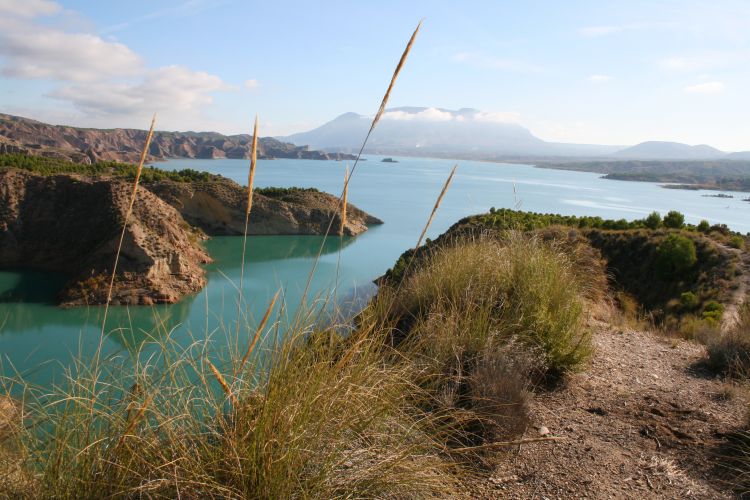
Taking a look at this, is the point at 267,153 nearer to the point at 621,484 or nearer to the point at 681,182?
the point at 681,182

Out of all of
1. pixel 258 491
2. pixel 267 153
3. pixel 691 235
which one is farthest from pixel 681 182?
pixel 258 491

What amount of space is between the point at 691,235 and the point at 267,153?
11660 cm

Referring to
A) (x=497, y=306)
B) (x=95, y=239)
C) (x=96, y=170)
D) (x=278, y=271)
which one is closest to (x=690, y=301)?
(x=497, y=306)

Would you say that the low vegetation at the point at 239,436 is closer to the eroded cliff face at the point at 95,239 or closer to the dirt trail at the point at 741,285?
the dirt trail at the point at 741,285

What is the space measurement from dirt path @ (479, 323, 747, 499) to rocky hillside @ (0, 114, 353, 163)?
5344 centimetres

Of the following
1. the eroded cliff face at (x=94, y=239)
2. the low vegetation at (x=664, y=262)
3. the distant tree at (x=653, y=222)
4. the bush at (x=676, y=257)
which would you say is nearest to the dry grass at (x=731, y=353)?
the low vegetation at (x=664, y=262)

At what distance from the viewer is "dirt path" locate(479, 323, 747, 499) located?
260 centimetres

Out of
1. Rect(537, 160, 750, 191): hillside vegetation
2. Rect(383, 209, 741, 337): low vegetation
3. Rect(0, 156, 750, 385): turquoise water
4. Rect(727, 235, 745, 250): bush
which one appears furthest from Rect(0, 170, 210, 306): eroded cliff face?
Rect(537, 160, 750, 191): hillside vegetation

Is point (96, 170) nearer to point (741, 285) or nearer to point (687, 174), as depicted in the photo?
point (741, 285)

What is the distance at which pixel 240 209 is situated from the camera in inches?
1219

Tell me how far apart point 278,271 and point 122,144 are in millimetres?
94411

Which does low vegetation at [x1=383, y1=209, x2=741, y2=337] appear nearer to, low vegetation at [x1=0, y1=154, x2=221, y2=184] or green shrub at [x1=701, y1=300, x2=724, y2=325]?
green shrub at [x1=701, y1=300, x2=724, y2=325]

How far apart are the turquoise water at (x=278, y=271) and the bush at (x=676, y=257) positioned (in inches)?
193

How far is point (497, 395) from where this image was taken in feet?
10.2
